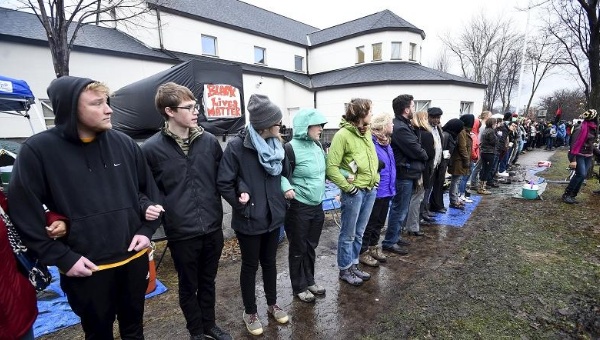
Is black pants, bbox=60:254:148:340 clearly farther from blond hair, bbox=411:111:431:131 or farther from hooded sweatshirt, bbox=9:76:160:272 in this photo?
blond hair, bbox=411:111:431:131

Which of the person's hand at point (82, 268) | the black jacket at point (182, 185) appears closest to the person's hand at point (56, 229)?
the person's hand at point (82, 268)

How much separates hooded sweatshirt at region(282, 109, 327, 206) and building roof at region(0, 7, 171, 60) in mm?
13740

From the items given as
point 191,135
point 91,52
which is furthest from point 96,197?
point 91,52

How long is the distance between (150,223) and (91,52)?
14.2 meters

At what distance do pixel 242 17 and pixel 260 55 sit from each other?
10.6ft

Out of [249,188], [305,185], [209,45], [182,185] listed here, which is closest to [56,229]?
[182,185]

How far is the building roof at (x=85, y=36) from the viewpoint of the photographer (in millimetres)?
11062

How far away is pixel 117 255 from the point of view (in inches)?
69.1

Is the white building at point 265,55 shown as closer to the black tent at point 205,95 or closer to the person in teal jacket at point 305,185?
the black tent at point 205,95

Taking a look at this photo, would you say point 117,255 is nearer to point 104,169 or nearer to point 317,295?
point 104,169

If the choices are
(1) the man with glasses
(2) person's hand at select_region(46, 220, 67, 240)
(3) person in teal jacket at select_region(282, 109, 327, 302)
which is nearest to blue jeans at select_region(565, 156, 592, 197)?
(3) person in teal jacket at select_region(282, 109, 327, 302)

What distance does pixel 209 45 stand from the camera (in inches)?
736

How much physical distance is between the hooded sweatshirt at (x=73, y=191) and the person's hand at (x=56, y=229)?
0.03 m

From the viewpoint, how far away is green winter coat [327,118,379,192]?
3.25 metres
